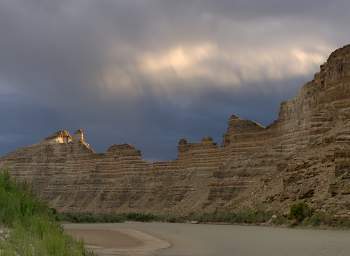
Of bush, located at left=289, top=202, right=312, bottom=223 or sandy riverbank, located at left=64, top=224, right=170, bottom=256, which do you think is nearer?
sandy riverbank, located at left=64, top=224, right=170, bottom=256

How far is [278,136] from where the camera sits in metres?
73.1

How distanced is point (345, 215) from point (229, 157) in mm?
44326

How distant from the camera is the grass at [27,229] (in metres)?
12.2

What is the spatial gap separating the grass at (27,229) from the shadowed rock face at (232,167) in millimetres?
24272

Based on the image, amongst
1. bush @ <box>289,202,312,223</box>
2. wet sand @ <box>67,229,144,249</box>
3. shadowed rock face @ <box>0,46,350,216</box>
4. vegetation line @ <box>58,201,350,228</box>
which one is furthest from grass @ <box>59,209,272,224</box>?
wet sand @ <box>67,229,144,249</box>

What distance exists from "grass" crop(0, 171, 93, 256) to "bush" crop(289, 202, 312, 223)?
76.8ft

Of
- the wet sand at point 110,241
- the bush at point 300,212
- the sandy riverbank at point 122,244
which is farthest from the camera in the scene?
the bush at point 300,212

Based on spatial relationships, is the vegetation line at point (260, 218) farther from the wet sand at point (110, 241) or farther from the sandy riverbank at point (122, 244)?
the wet sand at point (110, 241)

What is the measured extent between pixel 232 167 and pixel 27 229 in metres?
62.2

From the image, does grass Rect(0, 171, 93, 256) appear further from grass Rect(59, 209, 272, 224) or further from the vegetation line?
grass Rect(59, 209, 272, 224)

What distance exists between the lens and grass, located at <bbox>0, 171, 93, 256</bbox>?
12195 millimetres

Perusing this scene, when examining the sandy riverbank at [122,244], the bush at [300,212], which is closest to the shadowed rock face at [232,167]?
the bush at [300,212]

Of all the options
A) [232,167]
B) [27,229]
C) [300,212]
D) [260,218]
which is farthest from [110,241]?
[232,167]

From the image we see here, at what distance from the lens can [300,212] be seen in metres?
41.3
